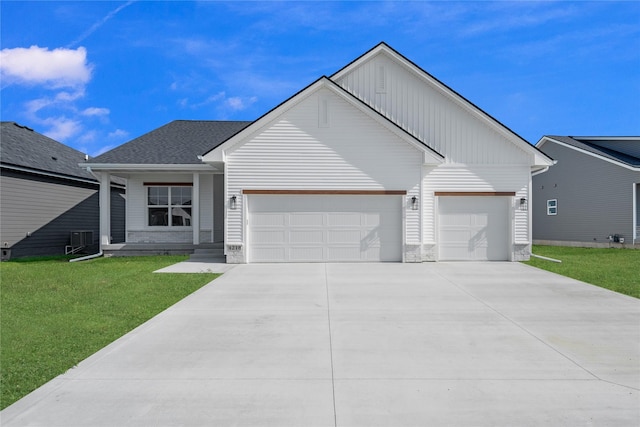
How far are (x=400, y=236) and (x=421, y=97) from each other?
535cm

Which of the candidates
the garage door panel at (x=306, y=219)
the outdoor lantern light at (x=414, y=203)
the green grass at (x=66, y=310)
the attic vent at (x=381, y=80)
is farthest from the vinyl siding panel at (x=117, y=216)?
the outdoor lantern light at (x=414, y=203)

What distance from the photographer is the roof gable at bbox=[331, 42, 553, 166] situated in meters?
13.9

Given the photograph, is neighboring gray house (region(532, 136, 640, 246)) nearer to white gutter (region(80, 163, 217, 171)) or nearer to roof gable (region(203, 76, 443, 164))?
roof gable (region(203, 76, 443, 164))

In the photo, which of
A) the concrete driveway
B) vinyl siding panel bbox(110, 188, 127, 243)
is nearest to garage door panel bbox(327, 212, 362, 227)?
the concrete driveway

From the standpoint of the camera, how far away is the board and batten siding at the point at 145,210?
1620 cm

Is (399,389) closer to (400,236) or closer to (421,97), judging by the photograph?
(400,236)

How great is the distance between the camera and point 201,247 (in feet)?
50.1

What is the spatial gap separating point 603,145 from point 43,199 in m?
31.1

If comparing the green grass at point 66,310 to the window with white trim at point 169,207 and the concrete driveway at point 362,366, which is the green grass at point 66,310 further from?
the window with white trim at point 169,207

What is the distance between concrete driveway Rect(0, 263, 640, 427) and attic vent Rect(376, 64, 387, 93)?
933cm

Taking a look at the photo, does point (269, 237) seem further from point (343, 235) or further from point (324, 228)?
point (343, 235)

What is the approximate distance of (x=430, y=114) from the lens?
14.5 m

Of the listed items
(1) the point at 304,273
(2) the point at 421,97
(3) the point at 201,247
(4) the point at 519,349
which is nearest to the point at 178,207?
(3) the point at 201,247

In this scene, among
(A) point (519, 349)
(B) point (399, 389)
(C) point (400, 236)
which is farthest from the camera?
(C) point (400, 236)
